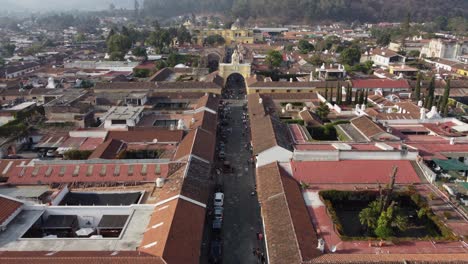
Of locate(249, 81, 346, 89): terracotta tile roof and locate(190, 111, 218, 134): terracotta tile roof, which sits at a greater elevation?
locate(249, 81, 346, 89): terracotta tile roof

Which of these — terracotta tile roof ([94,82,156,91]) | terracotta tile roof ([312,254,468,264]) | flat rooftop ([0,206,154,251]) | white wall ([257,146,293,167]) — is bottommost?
flat rooftop ([0,206,154,251])

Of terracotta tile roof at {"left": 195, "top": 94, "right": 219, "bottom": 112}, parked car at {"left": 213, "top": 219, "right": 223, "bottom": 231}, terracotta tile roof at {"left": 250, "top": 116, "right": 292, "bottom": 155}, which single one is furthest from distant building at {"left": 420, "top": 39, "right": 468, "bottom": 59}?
parked car at {"left": 213, "top": 219, "right": 223, "bottom": 231}

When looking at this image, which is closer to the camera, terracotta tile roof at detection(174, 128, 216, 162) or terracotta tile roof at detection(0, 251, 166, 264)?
terracotta tile roof at detection(0, 251, 166, 264)

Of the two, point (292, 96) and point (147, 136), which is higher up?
point (292, 96)

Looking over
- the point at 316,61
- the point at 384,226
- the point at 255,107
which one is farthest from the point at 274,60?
the point at 384,226

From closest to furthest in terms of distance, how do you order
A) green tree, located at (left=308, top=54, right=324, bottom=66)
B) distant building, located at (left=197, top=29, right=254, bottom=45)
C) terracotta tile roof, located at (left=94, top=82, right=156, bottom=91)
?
terracotta tile roof, located at (left=94, top=82, right=156, bottom=91) → green tree, located at (left=308, top=54, right=324, bottom=66) → distant building, located at (left=197, top=29, right=254, bottom=45)

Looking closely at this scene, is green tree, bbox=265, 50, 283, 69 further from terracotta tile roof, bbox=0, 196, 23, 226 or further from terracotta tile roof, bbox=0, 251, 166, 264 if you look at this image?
terracotta tile roof, bbox=0, 251, 166, 264

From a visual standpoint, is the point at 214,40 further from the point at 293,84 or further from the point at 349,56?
the point at 293,84
